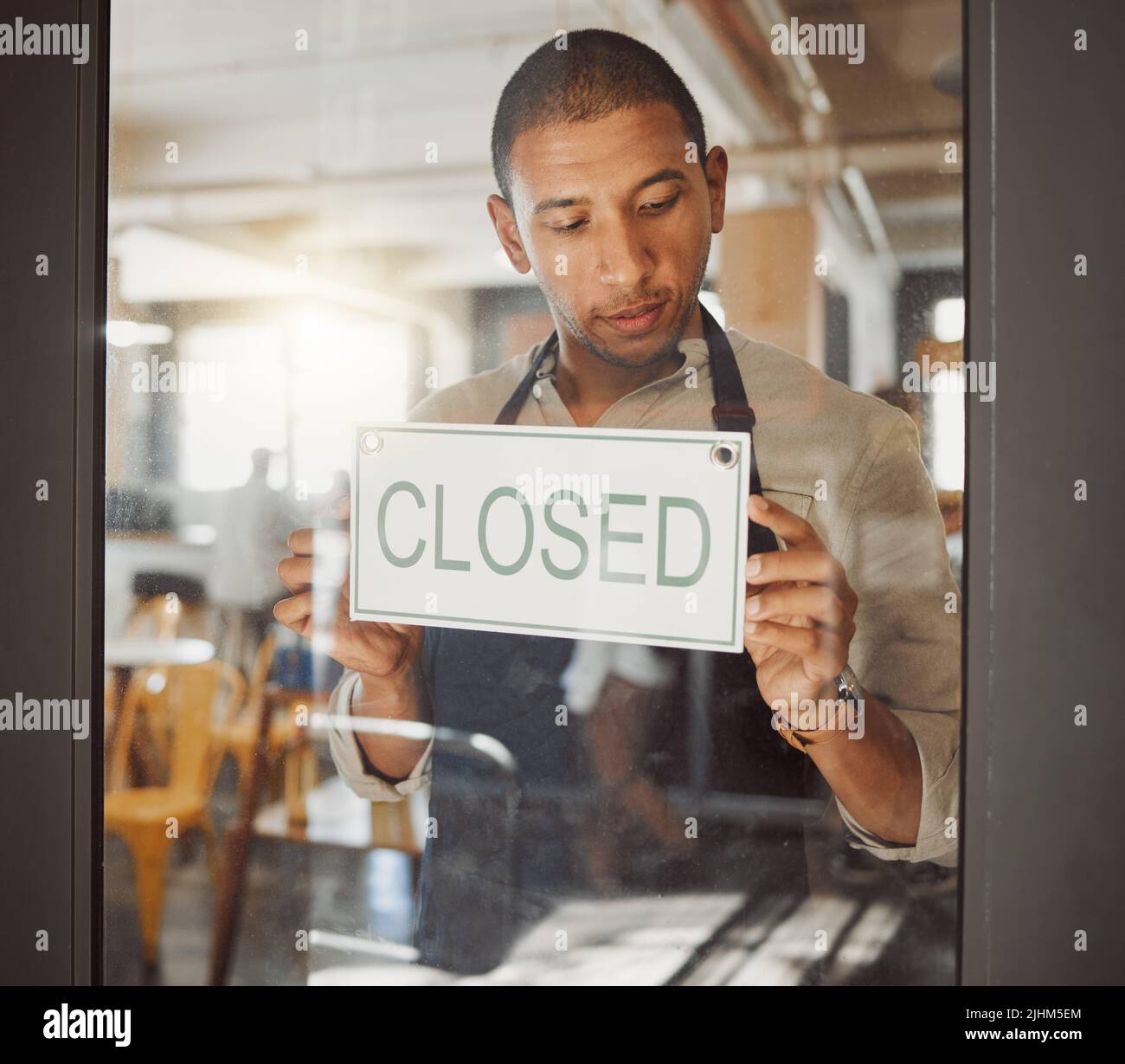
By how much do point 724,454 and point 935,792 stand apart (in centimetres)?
43

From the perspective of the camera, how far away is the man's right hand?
1.12 m

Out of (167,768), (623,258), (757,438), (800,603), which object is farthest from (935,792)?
(167,768)

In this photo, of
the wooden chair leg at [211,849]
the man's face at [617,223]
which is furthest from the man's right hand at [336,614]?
the man's face at [617,223]

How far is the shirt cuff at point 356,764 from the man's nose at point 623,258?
0.56 m

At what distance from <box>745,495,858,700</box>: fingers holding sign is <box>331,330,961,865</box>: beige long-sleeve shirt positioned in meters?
0.01

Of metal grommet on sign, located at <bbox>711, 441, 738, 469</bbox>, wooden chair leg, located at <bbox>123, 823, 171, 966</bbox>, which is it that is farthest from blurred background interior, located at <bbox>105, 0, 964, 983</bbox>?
metal grommet on sign, located at <bbox>711, 441, 738, 469</bbox>

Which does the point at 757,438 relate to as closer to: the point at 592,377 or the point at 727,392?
the point at 727,392

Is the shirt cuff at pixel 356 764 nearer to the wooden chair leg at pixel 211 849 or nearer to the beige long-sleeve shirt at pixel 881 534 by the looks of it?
the wooden chair leg at pixel 211 849

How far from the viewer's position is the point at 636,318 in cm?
104

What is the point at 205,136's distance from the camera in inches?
44.5

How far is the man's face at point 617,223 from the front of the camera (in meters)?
1.00
